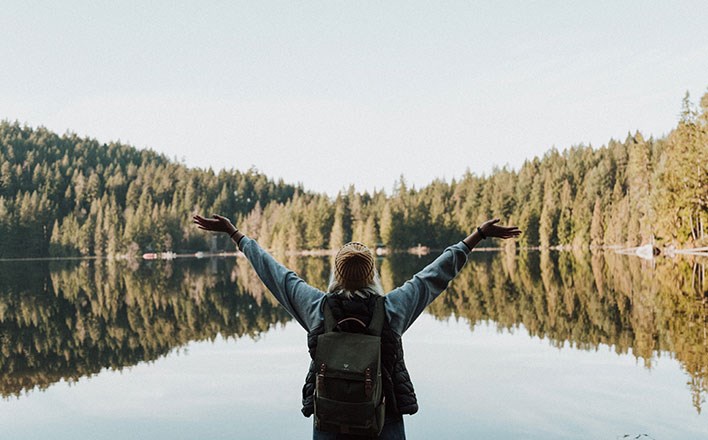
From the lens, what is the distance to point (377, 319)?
11.3 feet

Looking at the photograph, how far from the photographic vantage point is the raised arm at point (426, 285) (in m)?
3.60

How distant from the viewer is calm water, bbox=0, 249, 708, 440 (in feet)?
30.1

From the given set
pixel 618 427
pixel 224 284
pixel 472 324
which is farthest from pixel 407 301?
pixel 224 284

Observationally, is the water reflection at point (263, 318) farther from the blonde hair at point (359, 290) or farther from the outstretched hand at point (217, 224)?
the outstretched hand at point (217, 224)

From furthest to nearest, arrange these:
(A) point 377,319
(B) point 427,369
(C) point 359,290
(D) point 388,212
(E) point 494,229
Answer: (D) point 388,212 → (B) point 427,369 → (E) point 494,229 → (C) point 359,290 → (A) point 377,319

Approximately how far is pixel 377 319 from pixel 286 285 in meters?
0.70

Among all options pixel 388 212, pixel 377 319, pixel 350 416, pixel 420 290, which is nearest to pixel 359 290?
pixel 377 319

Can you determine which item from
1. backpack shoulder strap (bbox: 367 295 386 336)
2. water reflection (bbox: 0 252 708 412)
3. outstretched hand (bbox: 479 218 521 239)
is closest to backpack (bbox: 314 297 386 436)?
backpack shoulder strap (bbox: 367 295 386 336)

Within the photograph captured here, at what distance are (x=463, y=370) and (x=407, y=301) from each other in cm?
938

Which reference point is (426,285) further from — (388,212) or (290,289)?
(388,212)

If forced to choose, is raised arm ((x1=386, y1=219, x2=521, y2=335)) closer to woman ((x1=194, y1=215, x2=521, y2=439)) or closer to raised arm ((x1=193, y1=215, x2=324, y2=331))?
woman ((x1=194, y1=215, x2=521, y2=439))

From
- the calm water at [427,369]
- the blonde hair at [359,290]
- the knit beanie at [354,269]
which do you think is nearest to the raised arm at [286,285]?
the blonde hair at [359,290]

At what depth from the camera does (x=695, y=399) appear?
9.26m

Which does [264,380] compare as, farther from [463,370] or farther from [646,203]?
[646,203]
